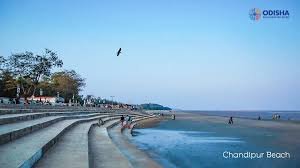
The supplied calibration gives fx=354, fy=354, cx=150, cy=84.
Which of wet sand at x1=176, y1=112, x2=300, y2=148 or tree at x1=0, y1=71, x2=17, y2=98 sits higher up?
tree at x1=0, y1=71, x2=17, y2=98

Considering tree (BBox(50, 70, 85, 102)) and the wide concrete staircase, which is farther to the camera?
tree (BBox(50, 70, 85, 102))

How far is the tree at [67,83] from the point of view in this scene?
70.6 metres

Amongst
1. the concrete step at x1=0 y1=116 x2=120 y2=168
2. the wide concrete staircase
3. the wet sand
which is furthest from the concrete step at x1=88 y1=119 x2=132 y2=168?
the wet sand

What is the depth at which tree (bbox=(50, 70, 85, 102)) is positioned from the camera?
70.6m

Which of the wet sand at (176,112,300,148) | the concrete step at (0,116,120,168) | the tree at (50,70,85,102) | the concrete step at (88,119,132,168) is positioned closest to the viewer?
the concrete step at (0,116,120,168)

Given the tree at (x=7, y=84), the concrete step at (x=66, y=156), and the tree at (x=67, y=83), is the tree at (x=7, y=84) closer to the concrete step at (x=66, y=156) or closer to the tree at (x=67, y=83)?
the tree at (x=67, y=83)

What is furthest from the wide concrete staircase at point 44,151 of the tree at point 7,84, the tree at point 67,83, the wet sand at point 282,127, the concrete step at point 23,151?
the tree at point 67,83

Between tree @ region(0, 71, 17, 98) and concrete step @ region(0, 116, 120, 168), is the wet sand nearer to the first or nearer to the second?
concrete step @ region(0, 116, 120, 168)

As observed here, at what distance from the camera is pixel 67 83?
71.9 meters

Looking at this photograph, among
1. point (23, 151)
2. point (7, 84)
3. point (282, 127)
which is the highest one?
point (7, 84)

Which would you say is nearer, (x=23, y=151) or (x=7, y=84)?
(x=23, y=151)

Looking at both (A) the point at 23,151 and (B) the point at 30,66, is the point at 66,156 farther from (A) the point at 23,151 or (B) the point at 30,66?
(B) the point at 30,66

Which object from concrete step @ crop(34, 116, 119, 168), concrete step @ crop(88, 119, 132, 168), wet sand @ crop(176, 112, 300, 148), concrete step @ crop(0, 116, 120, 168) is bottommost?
wet sand @ crop(176, 112, 300, 148)

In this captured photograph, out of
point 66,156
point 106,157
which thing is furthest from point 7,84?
point 66,156
